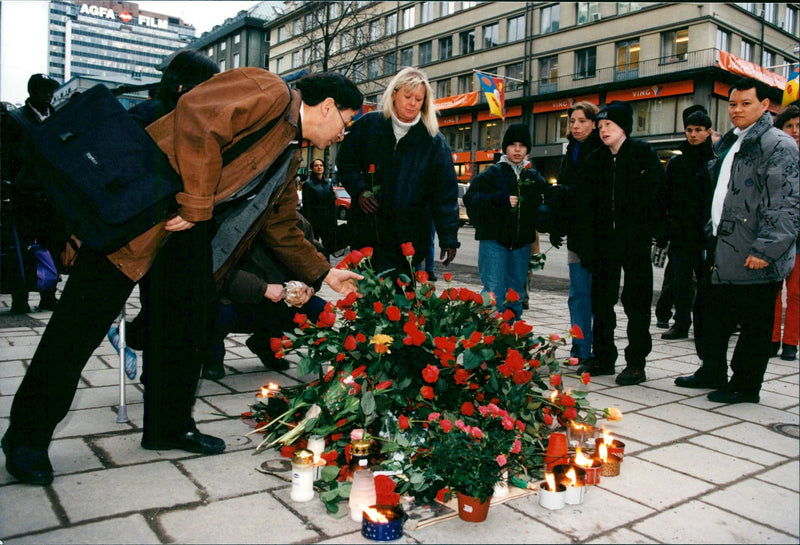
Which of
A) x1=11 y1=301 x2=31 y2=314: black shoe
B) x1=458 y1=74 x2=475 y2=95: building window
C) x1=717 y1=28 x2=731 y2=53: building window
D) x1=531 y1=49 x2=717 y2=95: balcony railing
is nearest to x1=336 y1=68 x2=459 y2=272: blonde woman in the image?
x1=11 y1=301 x2=31 y2=314: black shoe

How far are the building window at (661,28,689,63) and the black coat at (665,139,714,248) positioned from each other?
2774 centimetres

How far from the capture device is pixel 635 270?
439 centimetres

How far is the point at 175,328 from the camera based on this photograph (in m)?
2.79

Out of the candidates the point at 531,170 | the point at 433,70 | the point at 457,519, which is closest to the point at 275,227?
the point at 457,519

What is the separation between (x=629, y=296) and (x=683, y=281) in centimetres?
211

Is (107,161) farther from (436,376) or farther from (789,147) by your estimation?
(789,147)

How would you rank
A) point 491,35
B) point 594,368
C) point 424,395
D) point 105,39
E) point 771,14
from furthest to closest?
1. point 491,35
2. point 771,14
3. point 594,368
4. point 105,39
5. point 424,395

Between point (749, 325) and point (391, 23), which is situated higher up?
point (391, 23)

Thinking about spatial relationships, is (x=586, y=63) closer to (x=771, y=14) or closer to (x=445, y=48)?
(x=771, y=14)

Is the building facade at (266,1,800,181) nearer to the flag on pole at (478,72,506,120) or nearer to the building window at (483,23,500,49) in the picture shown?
the building window at (483,23,500,49)

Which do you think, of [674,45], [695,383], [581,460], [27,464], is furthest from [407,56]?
[27,464]

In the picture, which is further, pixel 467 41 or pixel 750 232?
pixel 467 41

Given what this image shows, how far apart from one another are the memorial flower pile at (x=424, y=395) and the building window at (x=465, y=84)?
38932 millimetres

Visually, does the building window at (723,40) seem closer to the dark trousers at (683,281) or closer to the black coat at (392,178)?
the dark trousers at (683,281)
